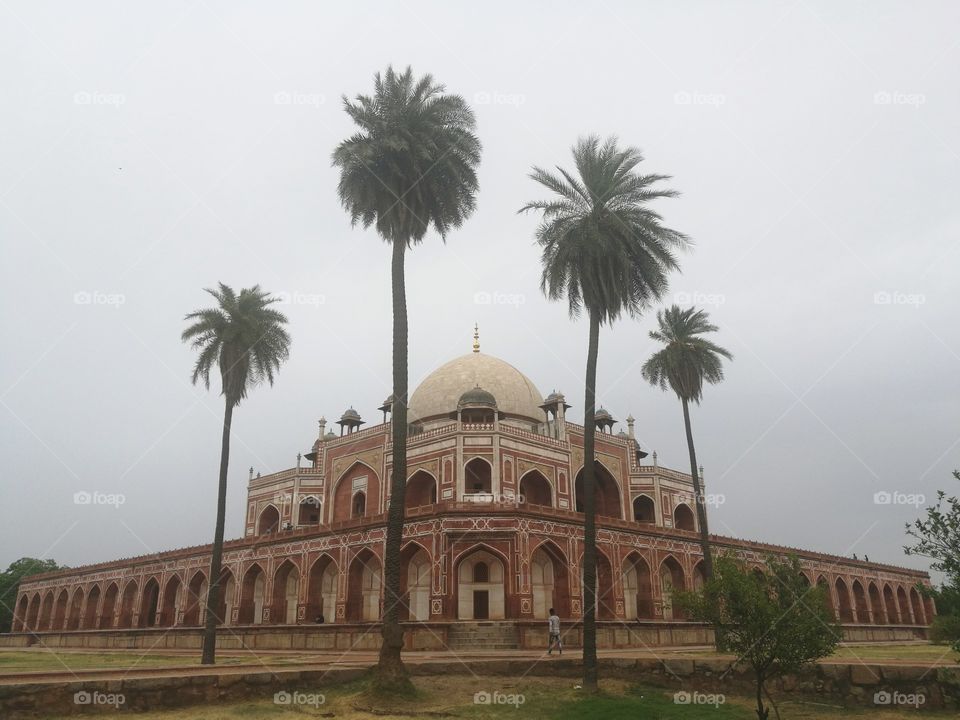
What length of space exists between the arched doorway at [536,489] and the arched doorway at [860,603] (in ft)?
92.6

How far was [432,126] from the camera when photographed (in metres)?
20.3

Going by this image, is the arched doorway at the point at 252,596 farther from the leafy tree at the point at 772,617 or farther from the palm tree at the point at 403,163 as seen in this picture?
the leafy tree at the point at 772,617

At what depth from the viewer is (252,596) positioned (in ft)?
137

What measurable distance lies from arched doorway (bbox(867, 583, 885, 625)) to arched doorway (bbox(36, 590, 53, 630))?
2546 inches

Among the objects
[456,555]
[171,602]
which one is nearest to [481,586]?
[456,555]

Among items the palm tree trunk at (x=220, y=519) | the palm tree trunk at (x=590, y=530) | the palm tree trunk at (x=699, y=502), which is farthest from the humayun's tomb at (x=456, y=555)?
the palm tree trunk at (x=590, y=530)

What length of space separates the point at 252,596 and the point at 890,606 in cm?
5013

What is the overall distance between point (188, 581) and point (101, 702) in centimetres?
3510

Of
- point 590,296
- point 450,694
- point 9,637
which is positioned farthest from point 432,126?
point 9,637

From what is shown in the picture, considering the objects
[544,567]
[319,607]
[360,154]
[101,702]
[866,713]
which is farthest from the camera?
[319,607]

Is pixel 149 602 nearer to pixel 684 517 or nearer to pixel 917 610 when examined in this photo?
pixel 684 517

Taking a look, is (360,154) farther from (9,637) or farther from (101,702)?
(9,637)

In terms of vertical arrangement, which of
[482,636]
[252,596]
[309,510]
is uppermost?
[309,510]

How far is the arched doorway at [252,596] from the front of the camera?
41.1 meters
